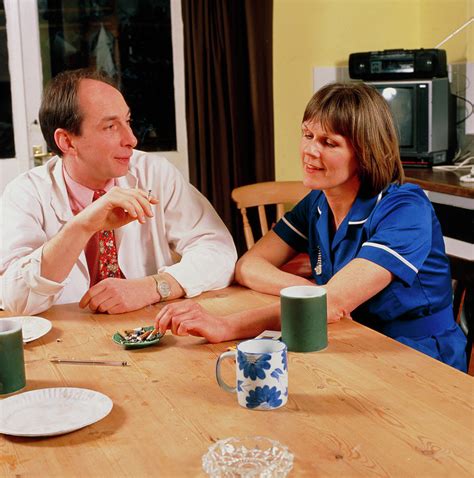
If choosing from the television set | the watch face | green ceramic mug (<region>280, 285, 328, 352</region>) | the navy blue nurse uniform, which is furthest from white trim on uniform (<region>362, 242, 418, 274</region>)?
the television set

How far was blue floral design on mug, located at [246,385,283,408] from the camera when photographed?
1.29m

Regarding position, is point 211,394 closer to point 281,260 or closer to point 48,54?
point 281,260

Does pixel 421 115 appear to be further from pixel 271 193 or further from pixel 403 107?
pixel 271 193

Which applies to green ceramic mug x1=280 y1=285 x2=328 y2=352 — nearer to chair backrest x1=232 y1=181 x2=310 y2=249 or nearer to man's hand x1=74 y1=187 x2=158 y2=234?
man's hand x1=74 y1=187 x2=158 y2=234

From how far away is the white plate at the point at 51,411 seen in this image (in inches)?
48.3

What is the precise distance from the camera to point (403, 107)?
398 centimetres

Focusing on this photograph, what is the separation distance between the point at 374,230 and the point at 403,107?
2206 mm

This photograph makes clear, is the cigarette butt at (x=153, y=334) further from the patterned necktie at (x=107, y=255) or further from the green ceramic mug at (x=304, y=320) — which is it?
the patterned necktie at (x=107, y=255)

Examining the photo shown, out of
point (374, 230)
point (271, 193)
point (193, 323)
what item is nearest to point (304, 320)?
point (193, 323)

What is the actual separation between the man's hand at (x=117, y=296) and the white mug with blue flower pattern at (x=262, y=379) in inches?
25.1

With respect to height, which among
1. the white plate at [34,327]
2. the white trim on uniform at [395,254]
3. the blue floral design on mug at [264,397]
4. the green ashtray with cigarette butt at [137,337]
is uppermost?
the white trim on uniform at [395,254]

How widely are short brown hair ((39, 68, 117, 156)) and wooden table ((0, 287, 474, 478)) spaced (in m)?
0.75

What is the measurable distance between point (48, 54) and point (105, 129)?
186cm

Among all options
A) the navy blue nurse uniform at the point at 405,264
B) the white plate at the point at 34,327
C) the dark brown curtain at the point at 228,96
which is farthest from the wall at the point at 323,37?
the white plate at the point at 34,327
